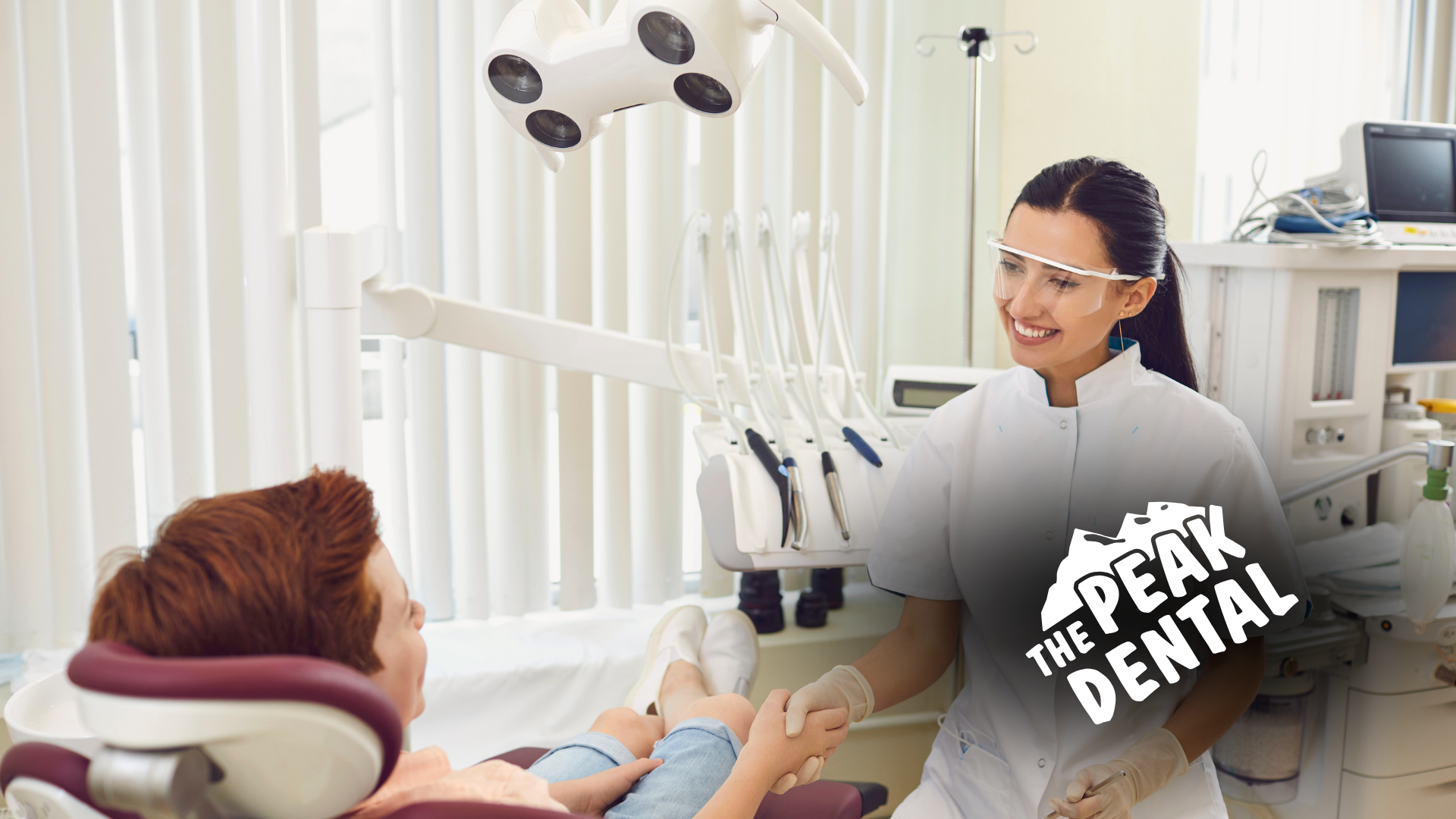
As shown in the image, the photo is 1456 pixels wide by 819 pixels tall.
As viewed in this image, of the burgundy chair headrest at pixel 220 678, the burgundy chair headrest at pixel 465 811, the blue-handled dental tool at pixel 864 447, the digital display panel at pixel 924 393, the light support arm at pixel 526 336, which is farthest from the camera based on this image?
the digital display panel at pixel 924 393

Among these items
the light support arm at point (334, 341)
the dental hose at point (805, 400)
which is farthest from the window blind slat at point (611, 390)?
the light support arm at point (334, 341)

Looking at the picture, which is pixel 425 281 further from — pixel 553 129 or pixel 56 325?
pixel 553 129

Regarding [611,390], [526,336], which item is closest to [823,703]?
[526,336]

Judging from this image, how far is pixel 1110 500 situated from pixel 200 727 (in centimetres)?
90

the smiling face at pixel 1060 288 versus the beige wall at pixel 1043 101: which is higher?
the beige wall at pixel 1043 101

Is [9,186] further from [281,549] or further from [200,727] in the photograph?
[200,727]

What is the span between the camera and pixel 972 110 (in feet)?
5.95

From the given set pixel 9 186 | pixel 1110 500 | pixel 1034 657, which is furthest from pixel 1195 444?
→ pixel 9 186

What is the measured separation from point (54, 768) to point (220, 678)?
18 centimetres

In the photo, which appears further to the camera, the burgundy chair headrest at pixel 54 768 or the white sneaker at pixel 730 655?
the white sneaker at pixel 730 655

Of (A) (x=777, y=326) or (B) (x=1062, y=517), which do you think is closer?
(B) (x=1062, y=517)

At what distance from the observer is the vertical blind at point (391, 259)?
170cm

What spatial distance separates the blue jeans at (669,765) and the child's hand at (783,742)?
39mm

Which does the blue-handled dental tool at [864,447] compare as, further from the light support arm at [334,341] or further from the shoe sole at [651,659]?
the light support arm at [334,341]
